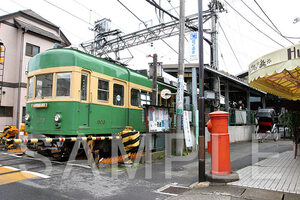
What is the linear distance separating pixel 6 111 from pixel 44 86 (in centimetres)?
889

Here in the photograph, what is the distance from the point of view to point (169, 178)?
6418mm

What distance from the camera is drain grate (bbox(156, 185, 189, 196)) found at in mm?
5184

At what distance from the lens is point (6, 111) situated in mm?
14602

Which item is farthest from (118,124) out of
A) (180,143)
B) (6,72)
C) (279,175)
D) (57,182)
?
(6,72)

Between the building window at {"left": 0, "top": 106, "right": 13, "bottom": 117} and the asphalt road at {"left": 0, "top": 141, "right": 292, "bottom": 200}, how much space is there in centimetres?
756

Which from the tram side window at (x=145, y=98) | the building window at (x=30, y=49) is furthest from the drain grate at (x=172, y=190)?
the building window at (x=30, y=49)

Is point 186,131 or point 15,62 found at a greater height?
point 15,62

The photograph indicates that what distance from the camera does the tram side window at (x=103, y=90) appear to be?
8.11 metres

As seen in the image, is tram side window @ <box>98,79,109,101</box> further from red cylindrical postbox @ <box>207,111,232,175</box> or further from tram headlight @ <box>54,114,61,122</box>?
red cylindrical postbox @ <box>207,111,232,175</box>

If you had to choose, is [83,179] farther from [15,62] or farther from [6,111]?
[15,62]

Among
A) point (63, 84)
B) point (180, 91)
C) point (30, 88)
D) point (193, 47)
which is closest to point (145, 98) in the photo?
point (180, 91)

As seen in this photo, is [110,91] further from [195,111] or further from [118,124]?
[195,111]

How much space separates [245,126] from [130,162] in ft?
40.0

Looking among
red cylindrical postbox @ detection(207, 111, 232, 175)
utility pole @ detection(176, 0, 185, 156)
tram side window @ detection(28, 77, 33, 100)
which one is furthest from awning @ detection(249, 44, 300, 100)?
tram side window @ detection(28, 77, 33, 100)
